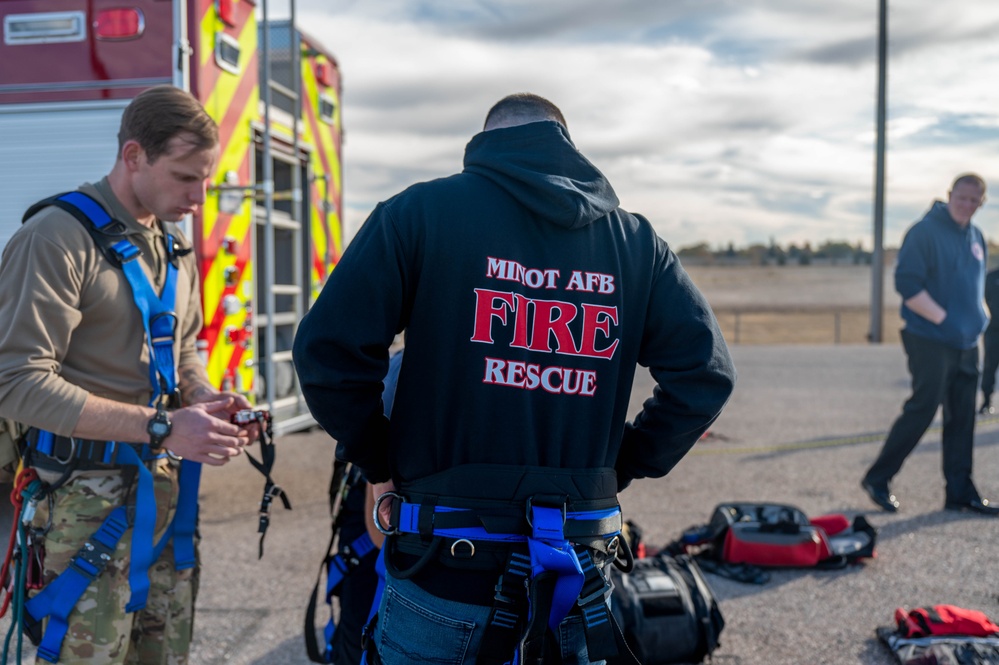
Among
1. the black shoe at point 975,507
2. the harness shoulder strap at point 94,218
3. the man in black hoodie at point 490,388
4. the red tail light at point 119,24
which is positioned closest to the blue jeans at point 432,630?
the man in black hoodie at point 490,388

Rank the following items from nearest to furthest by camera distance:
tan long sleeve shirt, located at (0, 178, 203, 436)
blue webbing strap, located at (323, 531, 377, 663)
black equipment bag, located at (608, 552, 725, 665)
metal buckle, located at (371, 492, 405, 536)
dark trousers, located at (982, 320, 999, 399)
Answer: metal buckle, located at (371, 492, 405, 536)
tan long sleeve shirt, located at (0, 178, 203, 436)
blue webbing strap, located at (323, 531, 377, 663)
black equipment bag, located at (608, 552, 725, 665)
dark trousers, located at (982, 320, 999, 399)

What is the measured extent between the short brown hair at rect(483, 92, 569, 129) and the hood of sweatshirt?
4 cm

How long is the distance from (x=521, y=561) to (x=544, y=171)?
2.64ft

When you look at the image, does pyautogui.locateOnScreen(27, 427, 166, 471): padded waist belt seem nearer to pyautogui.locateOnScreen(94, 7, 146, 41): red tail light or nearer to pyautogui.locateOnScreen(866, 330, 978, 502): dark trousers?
pyautogui.locateOnScreen(94, 7, 146, 41): red tail light

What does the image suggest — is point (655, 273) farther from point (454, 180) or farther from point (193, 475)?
point (193, 475)

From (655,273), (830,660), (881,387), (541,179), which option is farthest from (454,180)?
(881,387)

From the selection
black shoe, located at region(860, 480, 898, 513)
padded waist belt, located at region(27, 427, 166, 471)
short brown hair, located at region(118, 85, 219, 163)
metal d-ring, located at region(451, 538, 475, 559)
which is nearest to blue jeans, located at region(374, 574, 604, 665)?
metal d-ring, located at region(451, 538, 475, 559)

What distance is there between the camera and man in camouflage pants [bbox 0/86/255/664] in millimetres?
2049

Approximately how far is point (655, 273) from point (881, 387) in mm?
10223

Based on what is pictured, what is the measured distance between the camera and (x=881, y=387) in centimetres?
1099

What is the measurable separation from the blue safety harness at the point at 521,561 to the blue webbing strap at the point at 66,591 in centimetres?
92

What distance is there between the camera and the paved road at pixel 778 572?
11.9ft

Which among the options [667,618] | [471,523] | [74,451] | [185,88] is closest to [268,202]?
[185,88]

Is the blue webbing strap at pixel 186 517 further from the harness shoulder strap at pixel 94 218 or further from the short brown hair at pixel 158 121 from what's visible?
the short brown hair at pixel 158 121
